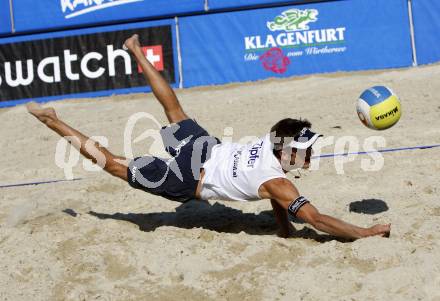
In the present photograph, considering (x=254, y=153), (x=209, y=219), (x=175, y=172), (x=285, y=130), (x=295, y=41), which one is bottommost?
(x=209, y=219)

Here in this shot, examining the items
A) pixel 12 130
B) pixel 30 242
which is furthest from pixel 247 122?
pixel 30 242

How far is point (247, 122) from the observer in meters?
8.78

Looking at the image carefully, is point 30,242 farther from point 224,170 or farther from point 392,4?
point 392,4

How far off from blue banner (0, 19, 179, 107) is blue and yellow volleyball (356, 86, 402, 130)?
7.22 m

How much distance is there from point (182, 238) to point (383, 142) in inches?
125

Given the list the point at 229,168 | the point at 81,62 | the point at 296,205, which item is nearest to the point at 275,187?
the point at 296,205

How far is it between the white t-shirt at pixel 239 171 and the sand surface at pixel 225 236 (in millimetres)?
303

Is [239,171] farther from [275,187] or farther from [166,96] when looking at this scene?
[166,96]

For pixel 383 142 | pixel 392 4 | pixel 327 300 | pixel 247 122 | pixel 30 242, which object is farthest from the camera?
pixel 392 4

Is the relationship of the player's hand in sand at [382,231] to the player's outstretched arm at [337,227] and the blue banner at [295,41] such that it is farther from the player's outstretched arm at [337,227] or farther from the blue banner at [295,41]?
the blue banner at [295,41]

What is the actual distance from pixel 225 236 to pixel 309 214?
26.4 inches

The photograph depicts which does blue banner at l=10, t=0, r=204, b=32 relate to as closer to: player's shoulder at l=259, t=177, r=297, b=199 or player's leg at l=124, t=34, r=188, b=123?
player's leg at l=124, t=34, r=188, b=123

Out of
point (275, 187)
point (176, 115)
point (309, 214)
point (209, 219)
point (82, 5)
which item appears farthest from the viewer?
point (82, 5)

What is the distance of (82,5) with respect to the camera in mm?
12219
